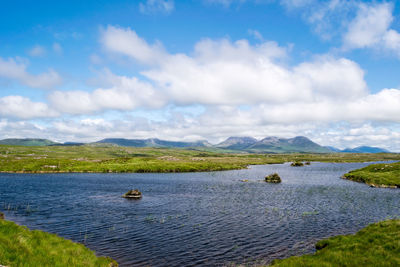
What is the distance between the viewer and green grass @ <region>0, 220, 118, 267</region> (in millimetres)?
17344

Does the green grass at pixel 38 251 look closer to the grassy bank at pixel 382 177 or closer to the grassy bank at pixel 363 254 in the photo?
the grassy bank at pixel 363 254

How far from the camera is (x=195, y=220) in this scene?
41.0m

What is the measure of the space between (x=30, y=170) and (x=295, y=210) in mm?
116619

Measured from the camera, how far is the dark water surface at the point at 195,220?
1108 inches

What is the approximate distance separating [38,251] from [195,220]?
24.3 metres

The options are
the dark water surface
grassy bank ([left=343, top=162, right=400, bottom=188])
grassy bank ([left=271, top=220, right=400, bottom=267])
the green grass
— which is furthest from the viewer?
grassy bank ([left=343, top=162, right=400, bottom=188])

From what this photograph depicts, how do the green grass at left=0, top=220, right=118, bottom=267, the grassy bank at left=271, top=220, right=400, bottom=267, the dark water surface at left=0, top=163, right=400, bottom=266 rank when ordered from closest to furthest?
the green grass at left=0, top=220, right=118, bottom=267 < the grassy bank at left=271, top=220, right=400, bottom=267 < the dark water surface at left=0, top=163, right=400, bottom=266

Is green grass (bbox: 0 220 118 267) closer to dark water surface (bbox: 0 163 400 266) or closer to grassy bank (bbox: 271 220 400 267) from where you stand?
dark water surface (bbox: 0 163 400 266)

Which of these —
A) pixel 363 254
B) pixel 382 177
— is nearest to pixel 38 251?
pixel 363 254

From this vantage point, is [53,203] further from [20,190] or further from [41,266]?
[41,266]

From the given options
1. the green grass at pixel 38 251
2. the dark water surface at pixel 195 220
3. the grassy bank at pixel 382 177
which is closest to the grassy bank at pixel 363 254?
the dark water surface at pixel 195 220

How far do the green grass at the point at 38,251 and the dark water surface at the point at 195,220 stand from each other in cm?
351

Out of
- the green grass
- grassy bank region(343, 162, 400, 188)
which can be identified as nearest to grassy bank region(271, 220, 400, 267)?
the green grass

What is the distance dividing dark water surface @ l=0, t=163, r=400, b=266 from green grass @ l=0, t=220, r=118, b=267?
3507mm
